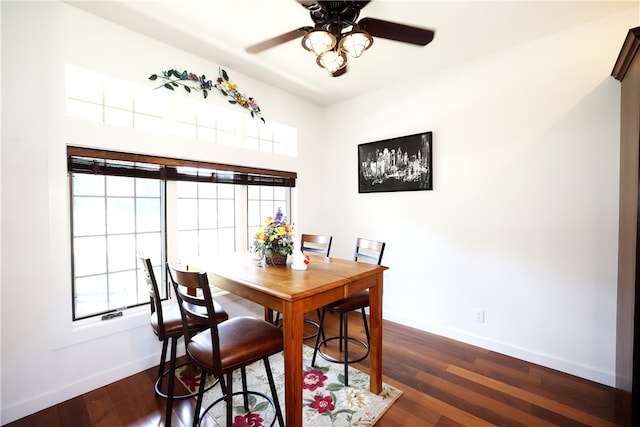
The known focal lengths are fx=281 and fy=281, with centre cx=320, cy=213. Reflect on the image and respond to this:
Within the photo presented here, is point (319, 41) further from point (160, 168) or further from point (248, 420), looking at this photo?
point (248, 420)

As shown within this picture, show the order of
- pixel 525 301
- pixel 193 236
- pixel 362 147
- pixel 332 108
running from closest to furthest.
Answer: pixel 525 301 < pixel 193 236 < pixel 362 147 < pixel 332 108

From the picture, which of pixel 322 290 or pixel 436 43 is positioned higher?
pixel 436 43

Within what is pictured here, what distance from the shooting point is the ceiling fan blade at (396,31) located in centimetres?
156

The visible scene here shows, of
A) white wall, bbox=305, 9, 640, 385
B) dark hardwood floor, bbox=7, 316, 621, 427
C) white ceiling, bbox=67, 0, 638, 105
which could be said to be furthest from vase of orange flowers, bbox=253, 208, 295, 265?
white wall, bbox=305, 9, 640, 385

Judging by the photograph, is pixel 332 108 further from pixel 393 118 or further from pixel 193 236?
pixel 193 236

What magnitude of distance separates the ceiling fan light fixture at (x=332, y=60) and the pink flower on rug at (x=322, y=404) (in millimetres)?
2234

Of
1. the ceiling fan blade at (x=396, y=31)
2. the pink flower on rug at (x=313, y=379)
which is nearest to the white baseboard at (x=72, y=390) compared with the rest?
the pink flower on rug at (x=313, y=379)

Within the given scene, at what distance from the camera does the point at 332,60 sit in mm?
1754

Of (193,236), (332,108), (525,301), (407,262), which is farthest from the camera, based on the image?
(332,108)

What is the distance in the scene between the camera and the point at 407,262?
10.5 feet

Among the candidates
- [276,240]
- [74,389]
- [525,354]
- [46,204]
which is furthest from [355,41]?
[74,389]

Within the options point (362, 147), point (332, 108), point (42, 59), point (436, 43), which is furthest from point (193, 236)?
point (436, 43)

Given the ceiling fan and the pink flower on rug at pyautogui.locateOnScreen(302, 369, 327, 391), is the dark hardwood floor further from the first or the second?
the ceiling fan

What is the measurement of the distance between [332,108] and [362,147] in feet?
2.68
